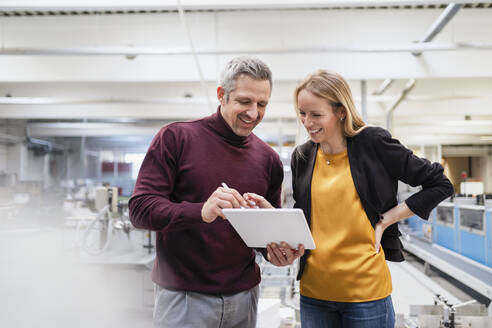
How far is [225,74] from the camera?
1.19 m

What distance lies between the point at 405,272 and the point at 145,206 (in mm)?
4961

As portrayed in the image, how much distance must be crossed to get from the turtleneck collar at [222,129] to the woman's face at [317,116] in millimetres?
209

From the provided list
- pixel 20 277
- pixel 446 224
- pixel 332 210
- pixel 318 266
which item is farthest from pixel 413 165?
pixel 20 277

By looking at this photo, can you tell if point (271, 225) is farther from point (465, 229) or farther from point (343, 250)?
point (465, 229)

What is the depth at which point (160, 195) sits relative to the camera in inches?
42.9

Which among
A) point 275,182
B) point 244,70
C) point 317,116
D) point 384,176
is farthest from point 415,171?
point 244,70

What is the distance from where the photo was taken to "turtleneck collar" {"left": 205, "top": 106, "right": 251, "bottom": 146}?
122cm

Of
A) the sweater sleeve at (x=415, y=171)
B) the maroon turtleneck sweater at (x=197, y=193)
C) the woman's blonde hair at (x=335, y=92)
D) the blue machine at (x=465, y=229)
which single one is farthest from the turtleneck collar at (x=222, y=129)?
the blue machine at (x=465, y=229)

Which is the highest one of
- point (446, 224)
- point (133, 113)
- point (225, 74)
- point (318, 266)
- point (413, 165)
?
point (133, 113)

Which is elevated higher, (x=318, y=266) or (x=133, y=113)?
(x=133, y=113)

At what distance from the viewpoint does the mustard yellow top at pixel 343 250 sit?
1.15 meters

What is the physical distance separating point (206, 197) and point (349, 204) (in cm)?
41

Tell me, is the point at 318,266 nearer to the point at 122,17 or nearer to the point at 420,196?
the point at 420,196

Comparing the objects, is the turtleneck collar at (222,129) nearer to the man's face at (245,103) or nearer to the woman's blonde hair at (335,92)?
the man's face at (245,103)
